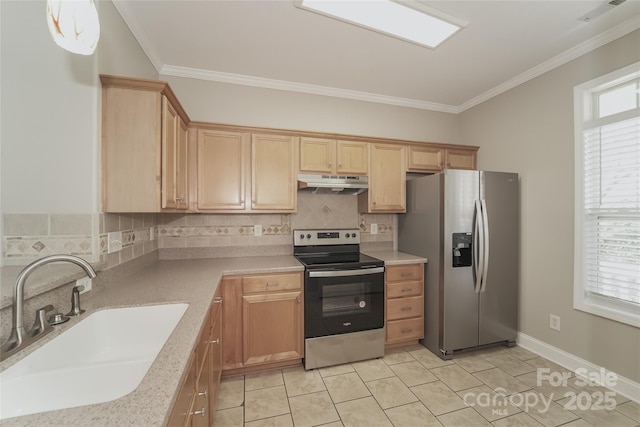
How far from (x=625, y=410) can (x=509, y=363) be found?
673mm

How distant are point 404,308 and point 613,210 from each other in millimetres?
1778

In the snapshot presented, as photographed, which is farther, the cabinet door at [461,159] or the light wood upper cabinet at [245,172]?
Answer: the cabinet door at [461,159]

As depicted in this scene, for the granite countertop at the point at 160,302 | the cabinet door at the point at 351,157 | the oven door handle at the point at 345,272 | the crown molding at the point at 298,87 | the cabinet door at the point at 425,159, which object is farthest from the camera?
the cabinet door at the point at 425,159

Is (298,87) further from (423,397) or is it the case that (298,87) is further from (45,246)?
(423,397)

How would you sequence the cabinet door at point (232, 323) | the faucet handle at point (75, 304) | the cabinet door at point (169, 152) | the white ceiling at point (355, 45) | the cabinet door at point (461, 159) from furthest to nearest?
the cabinet door at point (461, 159), the cabinet door at point (232, 323), the white ceiling at point (355, 45), the cabinet door at point (169, 152), the faucet handle at point (75, 304)

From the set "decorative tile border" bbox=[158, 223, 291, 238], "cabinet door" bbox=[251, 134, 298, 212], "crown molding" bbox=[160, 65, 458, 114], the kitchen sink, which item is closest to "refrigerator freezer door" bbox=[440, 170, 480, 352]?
"crown molding" bbox=[160, 65, 458, 114]

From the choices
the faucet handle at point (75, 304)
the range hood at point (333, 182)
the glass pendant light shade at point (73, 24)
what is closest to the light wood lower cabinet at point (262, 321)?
the range hood at point (333, 182)

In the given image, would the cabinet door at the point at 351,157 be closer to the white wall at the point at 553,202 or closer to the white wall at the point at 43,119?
the white wall at the point at 553,202

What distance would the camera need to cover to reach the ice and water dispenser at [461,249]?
2410mm

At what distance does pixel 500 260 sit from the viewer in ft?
8.31

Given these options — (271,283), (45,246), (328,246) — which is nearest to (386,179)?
(328,246)

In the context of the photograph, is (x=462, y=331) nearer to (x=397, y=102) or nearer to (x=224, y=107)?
(x=397, y=102)

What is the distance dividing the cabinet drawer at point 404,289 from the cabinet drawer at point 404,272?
0.15 ft

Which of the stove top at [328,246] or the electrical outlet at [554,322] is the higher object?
the stove top at [328,246]
